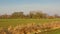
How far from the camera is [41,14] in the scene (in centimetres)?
2834

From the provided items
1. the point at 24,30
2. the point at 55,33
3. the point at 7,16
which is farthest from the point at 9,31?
the point at 7,16

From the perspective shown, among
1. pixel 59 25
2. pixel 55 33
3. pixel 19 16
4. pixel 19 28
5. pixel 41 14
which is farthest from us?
pixel 41 14

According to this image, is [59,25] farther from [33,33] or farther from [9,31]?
[9,31]

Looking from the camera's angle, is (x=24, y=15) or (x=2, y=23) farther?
(x=24, y=15)

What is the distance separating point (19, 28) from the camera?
703 inches

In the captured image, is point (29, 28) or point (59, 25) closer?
point (29, 28)

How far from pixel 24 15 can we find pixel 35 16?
7.26 feet

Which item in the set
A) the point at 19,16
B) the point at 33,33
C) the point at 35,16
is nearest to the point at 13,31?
the point at 33,33

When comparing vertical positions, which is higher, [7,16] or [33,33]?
[7,16]

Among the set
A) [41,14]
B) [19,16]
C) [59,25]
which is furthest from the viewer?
[41,14]

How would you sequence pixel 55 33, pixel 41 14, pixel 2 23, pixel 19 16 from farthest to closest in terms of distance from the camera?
pixel 41 14 < pixel 19 16 < pixel 2 23 < pixel 55 33

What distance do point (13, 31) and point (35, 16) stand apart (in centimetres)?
1110

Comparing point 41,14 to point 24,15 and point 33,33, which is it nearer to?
point 24,15

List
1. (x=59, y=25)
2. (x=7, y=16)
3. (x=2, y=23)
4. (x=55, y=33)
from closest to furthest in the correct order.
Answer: (x=55, y=33) → (x=2, y=23) → (x=59, y=25) → (x=7, y=16)
